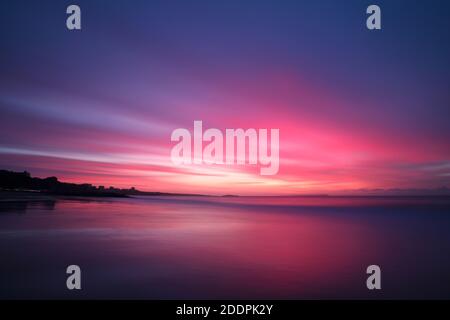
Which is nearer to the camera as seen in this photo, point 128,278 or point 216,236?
point 128,278

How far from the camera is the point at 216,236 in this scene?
15.4 meters

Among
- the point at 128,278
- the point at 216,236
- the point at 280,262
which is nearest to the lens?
the point at 128,278
